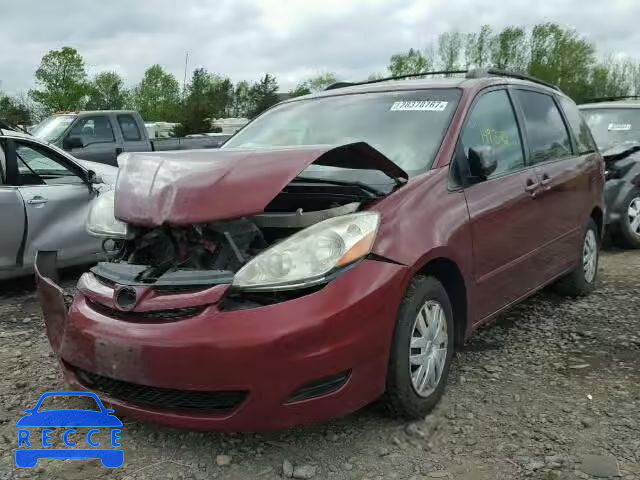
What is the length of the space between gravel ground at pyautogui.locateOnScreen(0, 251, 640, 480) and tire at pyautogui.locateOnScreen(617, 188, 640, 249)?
3.49 m

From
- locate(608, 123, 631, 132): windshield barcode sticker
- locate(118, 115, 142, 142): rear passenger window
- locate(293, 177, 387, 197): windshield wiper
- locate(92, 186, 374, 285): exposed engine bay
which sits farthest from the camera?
locate(118, 115, 142, 142): rear passenger window

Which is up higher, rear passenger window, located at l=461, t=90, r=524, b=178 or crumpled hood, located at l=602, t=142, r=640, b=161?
rear passenger window, located at l=461, t=90, r=524, b=178

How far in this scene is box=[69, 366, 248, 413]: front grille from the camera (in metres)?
2.55

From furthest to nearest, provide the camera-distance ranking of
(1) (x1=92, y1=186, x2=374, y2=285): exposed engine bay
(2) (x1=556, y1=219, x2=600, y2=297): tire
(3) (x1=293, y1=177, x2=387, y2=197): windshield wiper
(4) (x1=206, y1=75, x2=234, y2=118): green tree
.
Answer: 1. (4) (x1=206, y1=75, x2=234, y2=118): green tree
2. (2) (x1=556, y1=219, x2=600, y2=297): tire
3. (3) (x1=293, y1=177, x2=387, y2=197): windshield wiper
4. (1) (x1=92, y1=186, x2=374, y2=285): exposed engine bay

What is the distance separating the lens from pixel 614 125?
8750 millimetres

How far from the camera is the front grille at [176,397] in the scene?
2553mm

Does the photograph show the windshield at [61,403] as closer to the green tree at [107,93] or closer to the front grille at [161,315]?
the front grille at [161,315]

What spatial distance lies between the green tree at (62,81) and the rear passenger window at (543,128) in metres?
44.9

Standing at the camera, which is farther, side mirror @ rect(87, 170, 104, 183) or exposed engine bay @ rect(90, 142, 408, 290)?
side mirror @ rect(87, 170, 104, 183)

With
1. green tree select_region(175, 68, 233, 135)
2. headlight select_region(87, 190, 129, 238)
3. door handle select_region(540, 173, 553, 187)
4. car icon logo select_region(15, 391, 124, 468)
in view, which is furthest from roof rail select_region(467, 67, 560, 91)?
green tree select_region(175, 68, 233, 135)

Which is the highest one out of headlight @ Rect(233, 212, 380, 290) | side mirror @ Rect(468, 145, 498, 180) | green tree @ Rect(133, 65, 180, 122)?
green tree @ Rect(133, 65, 180, 122)

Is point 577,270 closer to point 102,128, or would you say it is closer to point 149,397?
point 149,397

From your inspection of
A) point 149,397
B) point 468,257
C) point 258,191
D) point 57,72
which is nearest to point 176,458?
point 149,397

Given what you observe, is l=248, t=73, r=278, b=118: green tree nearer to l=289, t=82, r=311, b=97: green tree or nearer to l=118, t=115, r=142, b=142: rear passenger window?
l=289, t=82, r=311, b=97: green tree
